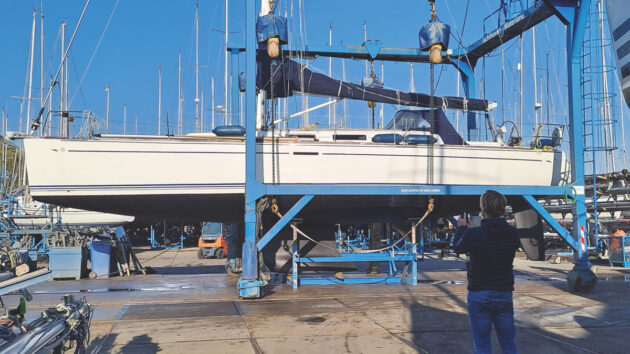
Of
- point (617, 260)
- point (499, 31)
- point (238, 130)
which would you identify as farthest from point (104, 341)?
point (617, 260)

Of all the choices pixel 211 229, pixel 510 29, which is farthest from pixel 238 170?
pixel 211 229

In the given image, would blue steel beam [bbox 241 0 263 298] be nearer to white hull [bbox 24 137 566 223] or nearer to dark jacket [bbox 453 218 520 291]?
white hull [bbox 24 137 566 223]

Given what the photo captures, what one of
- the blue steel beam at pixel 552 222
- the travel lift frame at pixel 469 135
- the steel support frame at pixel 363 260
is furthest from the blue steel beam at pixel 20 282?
the blue steel beam at pixel 552 222

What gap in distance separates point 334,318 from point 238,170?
134 inches

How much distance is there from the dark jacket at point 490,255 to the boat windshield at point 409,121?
312 inches

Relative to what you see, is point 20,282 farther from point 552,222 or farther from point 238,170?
point 552,222

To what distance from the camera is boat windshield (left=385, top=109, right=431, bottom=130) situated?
1139 centimetres

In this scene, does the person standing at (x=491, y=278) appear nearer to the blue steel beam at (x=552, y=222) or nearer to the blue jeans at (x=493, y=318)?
the blue jeans at (x=493, y=318)

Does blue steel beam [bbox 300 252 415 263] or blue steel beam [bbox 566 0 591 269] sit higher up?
blue steel beam [bbox 566 0 591 269]

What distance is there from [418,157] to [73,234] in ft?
33.1

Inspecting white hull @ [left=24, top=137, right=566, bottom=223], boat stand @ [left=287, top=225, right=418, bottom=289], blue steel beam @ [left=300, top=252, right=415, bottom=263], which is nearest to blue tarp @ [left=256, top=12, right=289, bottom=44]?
white hull @ [left=24, top=137, right=566, bottom=223]

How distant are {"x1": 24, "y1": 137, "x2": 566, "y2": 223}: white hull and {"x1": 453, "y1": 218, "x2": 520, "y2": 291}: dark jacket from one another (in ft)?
19.3

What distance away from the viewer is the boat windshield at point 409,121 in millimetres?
11391

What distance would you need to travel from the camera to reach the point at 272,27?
9.30 metres
